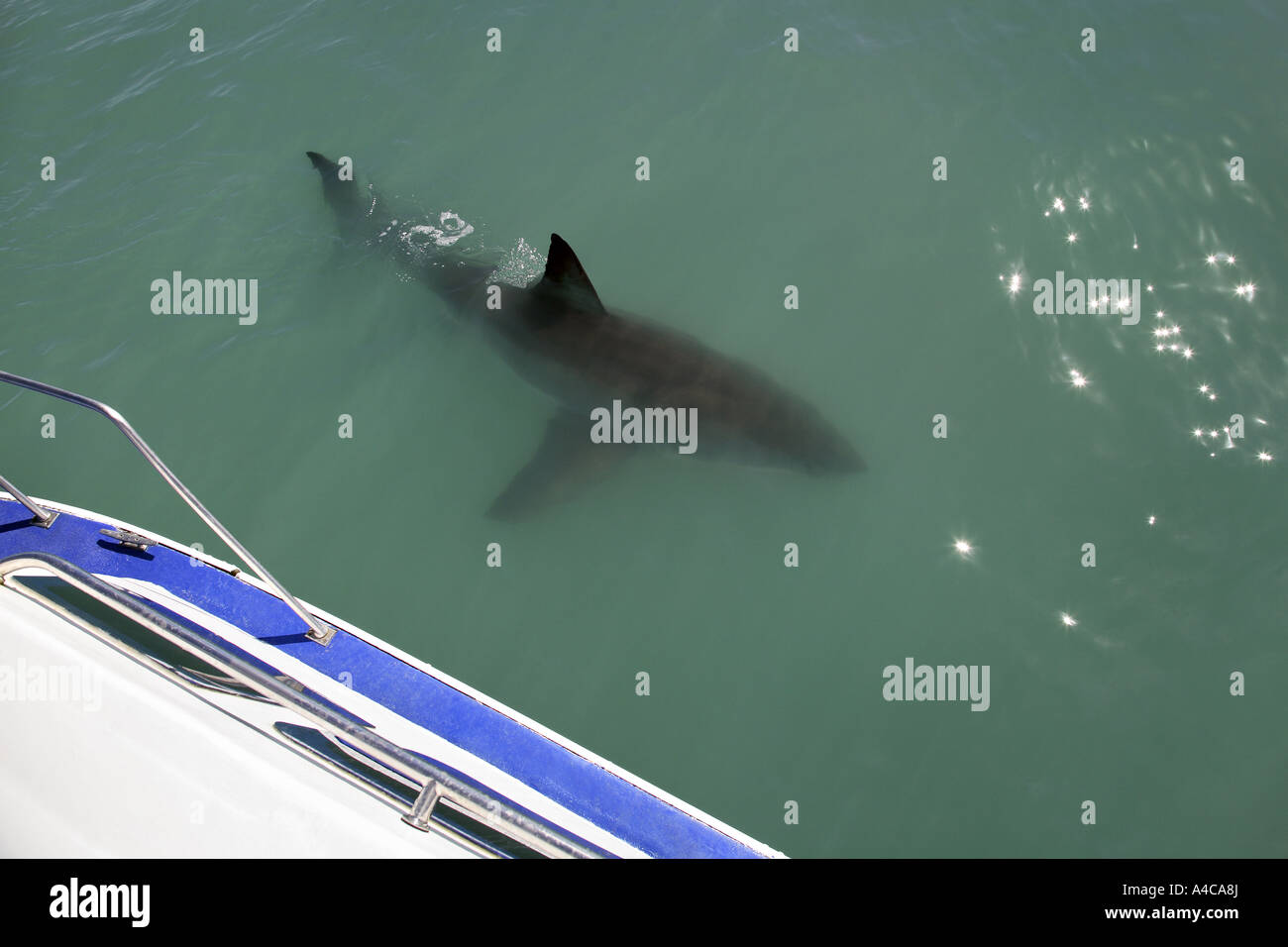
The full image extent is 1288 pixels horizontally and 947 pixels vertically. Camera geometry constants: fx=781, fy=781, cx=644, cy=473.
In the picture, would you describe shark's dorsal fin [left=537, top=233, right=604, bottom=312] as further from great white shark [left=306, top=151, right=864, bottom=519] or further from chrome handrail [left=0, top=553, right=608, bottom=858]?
chrome handrail [left=0, top=553, right=608, bottom=858]

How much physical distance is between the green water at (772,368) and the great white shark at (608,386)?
279 mm

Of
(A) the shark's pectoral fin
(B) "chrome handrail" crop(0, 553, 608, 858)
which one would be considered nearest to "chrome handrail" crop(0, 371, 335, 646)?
(B) "chrome handrail" crop(0, 553, 608, 858)

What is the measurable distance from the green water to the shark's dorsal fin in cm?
105

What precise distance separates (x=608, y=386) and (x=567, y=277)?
1.17 metres

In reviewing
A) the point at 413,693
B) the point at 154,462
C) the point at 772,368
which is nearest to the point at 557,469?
the point at 772,368

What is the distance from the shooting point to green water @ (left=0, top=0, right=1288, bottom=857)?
250 inches

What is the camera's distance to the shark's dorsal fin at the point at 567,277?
299 inches

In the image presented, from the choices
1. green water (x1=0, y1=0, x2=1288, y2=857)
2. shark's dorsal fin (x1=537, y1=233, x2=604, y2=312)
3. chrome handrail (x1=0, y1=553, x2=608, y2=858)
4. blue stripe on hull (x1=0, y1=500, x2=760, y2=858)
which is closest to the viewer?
chrome handrail (x1=0, y1=553, x2=608, y2=858)

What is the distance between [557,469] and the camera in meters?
7.85

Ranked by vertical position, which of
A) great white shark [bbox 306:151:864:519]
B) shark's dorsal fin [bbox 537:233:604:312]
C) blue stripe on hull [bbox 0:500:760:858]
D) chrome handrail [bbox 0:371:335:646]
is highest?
shark's dorsal fin [bbox 537:233:604:312]

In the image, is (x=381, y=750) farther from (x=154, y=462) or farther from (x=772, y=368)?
(x=772, y=368)

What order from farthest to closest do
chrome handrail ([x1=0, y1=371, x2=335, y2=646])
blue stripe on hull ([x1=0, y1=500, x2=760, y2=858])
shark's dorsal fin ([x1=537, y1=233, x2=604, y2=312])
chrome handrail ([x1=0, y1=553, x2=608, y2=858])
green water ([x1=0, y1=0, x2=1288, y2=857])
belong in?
shark's dorsal fin ([x1=537, y1=233, x2=604, y2=312]), green water ([x1=0, y1=0, x2=1288, y2=857]), blue stripe on hull ([x1=0, y1=500, x2=760, y2=858]), chrome handrail ([x1=0, y1=371, x2=335, y2=646]), chrome handrail ([x1=0, y1=553, x2=608, y2=858])

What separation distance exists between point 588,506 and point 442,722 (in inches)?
117

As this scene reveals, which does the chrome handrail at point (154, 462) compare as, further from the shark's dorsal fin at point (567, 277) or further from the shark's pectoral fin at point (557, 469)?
the shark's dorsal fin at point (567, 277)
